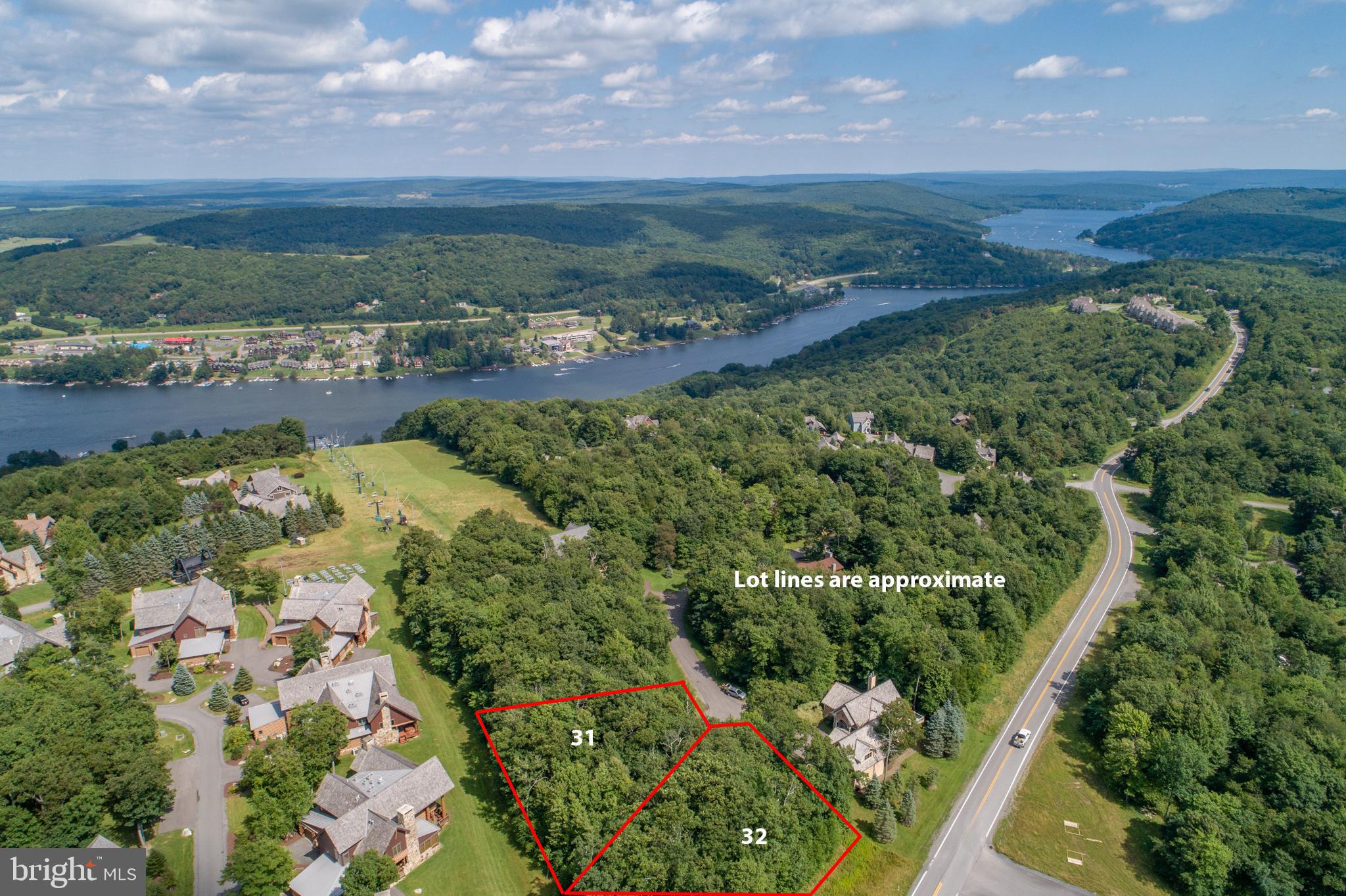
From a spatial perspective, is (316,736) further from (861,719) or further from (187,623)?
(861,719)

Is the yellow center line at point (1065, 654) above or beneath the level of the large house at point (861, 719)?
beneath

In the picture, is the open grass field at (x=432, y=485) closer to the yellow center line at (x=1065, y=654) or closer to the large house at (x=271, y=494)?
the large house at (x=271, y=494)

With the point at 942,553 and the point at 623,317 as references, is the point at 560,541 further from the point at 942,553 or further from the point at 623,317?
the point at 623,317

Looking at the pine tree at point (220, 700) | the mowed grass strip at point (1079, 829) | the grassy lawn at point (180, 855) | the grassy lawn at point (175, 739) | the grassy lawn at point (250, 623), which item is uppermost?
the pine tree at point (220, 700)

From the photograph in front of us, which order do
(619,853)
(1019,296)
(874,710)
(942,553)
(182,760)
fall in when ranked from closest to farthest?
(619,853)
(182,760)
(874,710)
(942,553)
(1019,296)

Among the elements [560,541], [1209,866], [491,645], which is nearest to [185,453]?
[560,541]

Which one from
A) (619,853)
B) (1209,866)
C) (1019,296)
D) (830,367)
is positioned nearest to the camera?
(619,853)

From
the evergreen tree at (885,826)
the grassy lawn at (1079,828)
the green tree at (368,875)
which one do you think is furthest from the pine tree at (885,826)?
the green tree at (368,875)
